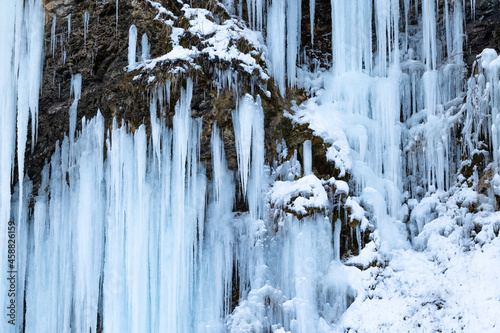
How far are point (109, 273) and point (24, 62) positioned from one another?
14.3 ft

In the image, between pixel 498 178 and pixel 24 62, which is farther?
pixel 24 62

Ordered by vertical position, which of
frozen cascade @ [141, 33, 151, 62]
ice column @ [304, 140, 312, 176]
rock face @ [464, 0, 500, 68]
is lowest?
ice column @ [304, 140, 312, 176]

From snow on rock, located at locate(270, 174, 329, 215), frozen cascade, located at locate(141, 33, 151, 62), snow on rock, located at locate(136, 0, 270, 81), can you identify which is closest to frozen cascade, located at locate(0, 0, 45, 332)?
frozen cascade, located at locate(141, 33, 151, 62)

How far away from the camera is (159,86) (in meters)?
9.83

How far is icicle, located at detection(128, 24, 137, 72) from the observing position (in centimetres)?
1034

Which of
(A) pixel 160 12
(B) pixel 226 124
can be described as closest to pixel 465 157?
(B) pixel 226 124

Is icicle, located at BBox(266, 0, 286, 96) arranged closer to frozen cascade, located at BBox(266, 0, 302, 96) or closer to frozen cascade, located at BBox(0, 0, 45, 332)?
frozen cascade, located at BBox(266, 0, 302, 96)

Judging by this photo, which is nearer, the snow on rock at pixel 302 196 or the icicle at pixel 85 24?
the snow on rock at pixel 302 196

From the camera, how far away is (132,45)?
10.4 meters

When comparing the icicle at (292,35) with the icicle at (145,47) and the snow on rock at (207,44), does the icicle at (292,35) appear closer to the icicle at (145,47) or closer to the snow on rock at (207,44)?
the snow on rock at (207,44)

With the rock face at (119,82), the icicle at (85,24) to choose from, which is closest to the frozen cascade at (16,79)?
the rock face at (119,82)

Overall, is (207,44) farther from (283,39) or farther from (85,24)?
(85,24)

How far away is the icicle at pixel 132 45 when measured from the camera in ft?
33.9

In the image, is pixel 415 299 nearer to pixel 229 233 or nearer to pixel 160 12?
pixel 229 233
